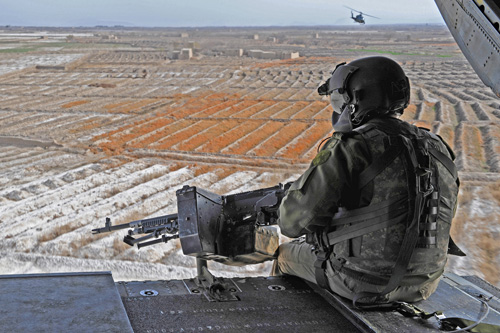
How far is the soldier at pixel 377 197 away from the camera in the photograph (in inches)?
105

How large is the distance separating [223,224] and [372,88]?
1.35 m

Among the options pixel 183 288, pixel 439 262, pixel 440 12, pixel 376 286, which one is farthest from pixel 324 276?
pixel 440 12

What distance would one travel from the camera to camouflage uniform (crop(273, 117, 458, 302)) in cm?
Result: 268

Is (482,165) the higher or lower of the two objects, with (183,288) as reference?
lower

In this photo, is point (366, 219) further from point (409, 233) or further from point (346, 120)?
point (346, 120)

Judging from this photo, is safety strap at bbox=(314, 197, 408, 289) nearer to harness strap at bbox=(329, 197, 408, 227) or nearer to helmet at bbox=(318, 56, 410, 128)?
harness strap at bbox=(329, 197, 408, 227)

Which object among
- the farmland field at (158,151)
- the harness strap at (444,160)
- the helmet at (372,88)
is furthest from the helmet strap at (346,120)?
the farmland field at (158,151)

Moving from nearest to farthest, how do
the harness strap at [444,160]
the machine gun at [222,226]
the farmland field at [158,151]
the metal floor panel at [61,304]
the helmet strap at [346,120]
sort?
the metal floor panel at [61,304], the harness strap at [444,160], the helmet strap at [346,120], the machine gun at [222,226], the farmland field at [158,151]

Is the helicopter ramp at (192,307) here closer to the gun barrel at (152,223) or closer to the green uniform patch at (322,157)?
the gun barrel at (152,223)

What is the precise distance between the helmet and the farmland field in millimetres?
3638

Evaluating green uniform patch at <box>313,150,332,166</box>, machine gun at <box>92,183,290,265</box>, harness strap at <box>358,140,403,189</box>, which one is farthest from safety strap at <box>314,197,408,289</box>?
machine gun at <box>92,183,290,265</box>

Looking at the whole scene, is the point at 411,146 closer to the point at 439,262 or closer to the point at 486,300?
the point at 439,262

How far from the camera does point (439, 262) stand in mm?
2848

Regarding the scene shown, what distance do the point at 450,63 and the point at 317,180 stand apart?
34.7 metres
